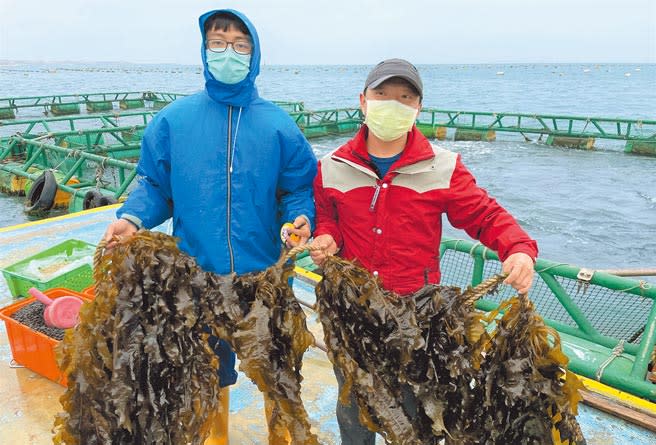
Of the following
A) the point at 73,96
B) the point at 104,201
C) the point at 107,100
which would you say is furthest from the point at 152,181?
the point at 107,100

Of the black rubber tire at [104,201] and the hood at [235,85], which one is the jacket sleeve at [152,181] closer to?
the hood at [235,85]

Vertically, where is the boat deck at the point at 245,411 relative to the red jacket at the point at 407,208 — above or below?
below

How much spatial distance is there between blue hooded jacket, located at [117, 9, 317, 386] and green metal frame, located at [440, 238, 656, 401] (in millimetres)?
2900

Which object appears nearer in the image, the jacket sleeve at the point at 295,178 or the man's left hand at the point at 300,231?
the man's left hand at the point at 300,231

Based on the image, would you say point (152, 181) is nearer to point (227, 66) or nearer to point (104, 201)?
point (227, 66)

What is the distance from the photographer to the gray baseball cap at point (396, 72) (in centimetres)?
197

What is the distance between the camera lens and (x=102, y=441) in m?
1.76

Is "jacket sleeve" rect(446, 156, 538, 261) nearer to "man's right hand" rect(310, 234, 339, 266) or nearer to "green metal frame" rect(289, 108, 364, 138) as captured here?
"man's right hand" rect(310, 234, 339, 266)

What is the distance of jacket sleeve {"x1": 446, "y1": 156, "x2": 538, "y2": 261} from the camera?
1985 mm

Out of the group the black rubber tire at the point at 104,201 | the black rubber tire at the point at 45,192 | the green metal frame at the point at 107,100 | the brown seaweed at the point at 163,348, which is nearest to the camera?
the brown seaweed at the point at 163,348

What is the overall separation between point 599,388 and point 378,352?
2.38 metres

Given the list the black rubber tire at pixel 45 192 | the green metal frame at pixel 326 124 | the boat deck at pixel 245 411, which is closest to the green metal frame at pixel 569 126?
the green metal frame at pixel 326 124

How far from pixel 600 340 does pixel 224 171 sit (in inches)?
160

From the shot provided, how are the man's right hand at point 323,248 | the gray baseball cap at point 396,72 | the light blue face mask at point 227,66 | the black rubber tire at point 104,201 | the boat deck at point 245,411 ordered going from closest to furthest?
the man's right hand at point 323,248, the gray baseball cap at point 396,72, the light blue face mask at point 227,66, the boat deck at point 245,411, the black rubber tire at point 104,201
